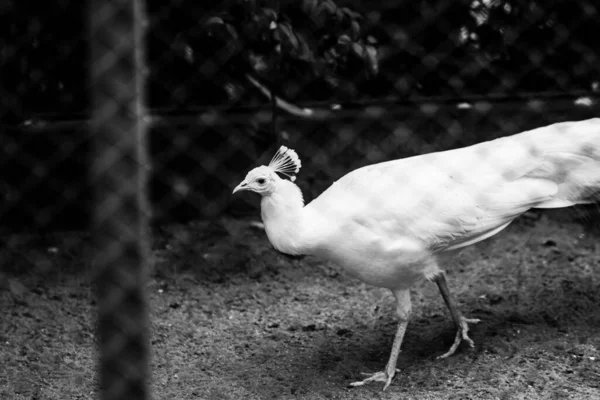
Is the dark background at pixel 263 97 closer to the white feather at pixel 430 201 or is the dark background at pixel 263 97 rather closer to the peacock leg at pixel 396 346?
the white feather at pixel 430 201

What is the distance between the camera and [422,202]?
3.03 m

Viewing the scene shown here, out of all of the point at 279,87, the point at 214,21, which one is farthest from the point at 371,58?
the point at 214,21

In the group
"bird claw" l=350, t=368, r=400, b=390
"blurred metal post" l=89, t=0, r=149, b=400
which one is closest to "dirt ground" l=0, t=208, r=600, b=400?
"bird claw" l=350, t=368, r=400, b=390

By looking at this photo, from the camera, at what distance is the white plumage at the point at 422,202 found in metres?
2.97

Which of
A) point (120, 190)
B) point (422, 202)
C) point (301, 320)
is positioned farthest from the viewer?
point (301, 320)

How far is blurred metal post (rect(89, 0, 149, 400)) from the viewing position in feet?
3.99

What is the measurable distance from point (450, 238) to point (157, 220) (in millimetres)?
1943

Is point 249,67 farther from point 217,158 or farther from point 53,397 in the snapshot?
point 53,397

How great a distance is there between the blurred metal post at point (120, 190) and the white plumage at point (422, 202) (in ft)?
5.58

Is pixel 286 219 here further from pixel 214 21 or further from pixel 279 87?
pixel 279 87

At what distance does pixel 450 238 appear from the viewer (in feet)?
9.89

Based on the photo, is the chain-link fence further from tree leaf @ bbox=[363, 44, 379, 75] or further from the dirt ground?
the dirt ground

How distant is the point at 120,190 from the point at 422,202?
75.3 inches

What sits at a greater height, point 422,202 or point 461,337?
point 422,202
